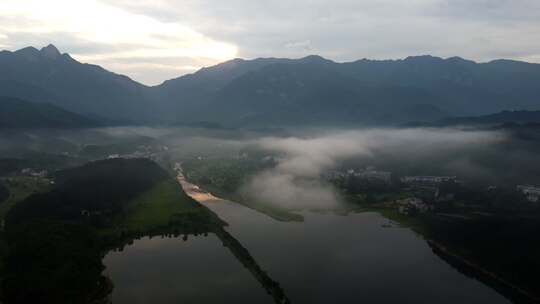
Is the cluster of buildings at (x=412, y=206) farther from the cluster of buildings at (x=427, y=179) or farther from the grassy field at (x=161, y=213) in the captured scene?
the grassy field at (x=161, y=213)

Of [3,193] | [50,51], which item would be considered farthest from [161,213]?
[50,51]

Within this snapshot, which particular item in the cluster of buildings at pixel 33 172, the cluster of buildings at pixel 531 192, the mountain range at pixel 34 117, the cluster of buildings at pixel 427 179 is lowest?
the cluster of buildings at pixel 33 172

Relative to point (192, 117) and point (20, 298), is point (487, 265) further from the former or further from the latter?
point (192, 117)

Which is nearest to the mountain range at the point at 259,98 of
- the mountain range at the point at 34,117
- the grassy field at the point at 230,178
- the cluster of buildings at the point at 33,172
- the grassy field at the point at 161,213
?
the mountain range at the point at 34,117

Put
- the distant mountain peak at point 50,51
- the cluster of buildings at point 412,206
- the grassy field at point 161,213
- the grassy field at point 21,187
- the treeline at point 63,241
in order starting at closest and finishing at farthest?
1. the treeline at point 63,241
2. the grassy field at point 161,213
3. the cluster of buildings at point 412,206
4. the grassy field at point 21,187
5. the distant mountain peak at point 50,51

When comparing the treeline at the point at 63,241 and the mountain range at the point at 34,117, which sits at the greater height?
the mountain range at the point at 34,117

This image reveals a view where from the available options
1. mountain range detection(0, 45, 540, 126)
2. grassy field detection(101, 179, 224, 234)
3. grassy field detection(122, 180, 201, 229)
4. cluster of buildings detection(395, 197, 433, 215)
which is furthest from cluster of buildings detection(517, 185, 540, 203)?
mountain range detection(0, 45, 540, 126)

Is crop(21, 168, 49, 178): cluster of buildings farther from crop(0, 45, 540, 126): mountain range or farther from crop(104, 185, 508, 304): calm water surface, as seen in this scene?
crop(0, 45, 540, 126): mountain range

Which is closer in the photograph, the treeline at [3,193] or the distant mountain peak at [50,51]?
the treeline at [3,193]
